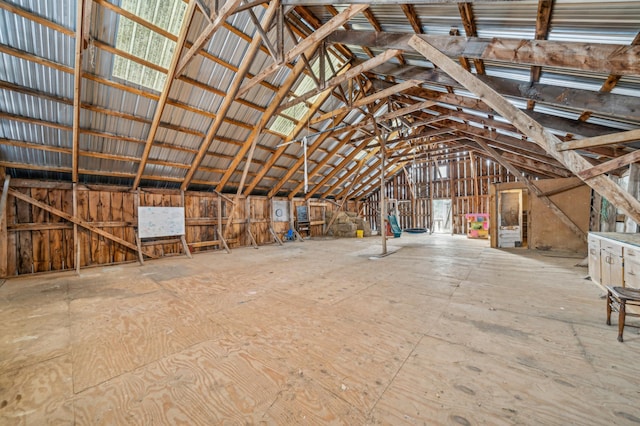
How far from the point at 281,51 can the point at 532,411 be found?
19.4 ft

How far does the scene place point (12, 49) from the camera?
13.6 ft

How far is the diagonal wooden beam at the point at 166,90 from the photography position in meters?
4.20

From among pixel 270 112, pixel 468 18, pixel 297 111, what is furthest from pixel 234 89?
pixel 468 18

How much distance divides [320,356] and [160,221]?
812 centimetres

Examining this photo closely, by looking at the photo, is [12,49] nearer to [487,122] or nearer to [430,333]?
[430,333]

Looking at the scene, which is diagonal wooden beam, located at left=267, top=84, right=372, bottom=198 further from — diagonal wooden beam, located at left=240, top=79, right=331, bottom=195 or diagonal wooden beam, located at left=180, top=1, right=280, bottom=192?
diagonal wooden beam, located at left=180, top=1, right=280, bottom=192

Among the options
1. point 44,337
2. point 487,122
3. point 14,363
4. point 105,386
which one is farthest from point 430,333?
point 487,122

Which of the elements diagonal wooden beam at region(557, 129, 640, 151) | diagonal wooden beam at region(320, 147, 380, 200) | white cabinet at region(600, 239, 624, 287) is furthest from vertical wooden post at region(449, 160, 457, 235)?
diagonal wooden beam at region(557, 129, 640, 151)

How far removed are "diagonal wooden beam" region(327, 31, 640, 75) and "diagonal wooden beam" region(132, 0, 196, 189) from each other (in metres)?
3.86

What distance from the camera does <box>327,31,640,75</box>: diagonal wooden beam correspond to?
2.20 metres

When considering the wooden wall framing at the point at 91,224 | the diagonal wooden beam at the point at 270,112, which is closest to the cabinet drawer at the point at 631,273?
the diagonal wooden beam at the point at 270,112

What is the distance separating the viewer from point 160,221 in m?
7.97

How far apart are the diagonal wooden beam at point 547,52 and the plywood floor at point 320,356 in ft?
9.29

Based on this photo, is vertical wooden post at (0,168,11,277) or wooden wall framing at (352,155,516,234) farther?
wooden wall framing at (352,155,516,234)
